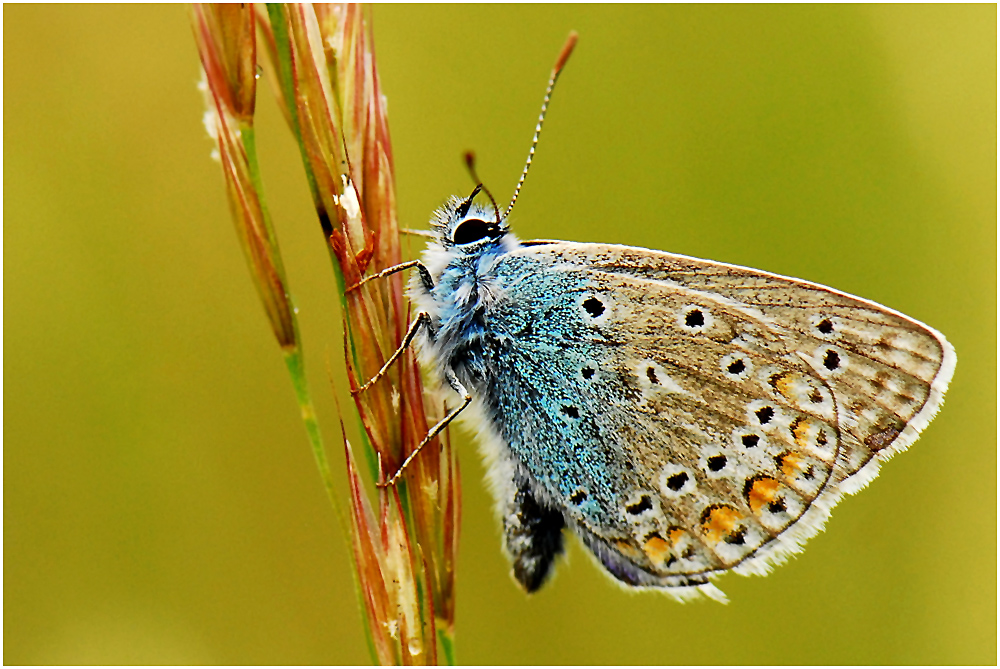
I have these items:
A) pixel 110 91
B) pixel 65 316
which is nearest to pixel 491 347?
pixel 65 316

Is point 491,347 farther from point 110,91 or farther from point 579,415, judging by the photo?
point 110,91

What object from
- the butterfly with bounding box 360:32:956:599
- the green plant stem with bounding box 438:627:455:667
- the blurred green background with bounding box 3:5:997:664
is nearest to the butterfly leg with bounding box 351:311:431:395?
the butterfly with bounding box 360:32:956:599

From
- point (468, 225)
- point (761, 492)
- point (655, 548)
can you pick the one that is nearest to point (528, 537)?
point (655, 548)

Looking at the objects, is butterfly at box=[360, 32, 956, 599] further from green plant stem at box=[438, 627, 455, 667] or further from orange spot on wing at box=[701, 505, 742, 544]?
green plant stem at box=[438, 627, 455, 667]

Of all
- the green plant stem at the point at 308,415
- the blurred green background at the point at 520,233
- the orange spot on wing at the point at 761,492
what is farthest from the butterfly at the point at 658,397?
the blurred green background at the point at 520,233

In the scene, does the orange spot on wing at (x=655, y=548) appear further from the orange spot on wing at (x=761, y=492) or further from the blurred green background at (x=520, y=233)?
the blurred green background at (x=520, y=233)

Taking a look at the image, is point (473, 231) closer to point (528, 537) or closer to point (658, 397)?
point (658, 397)
